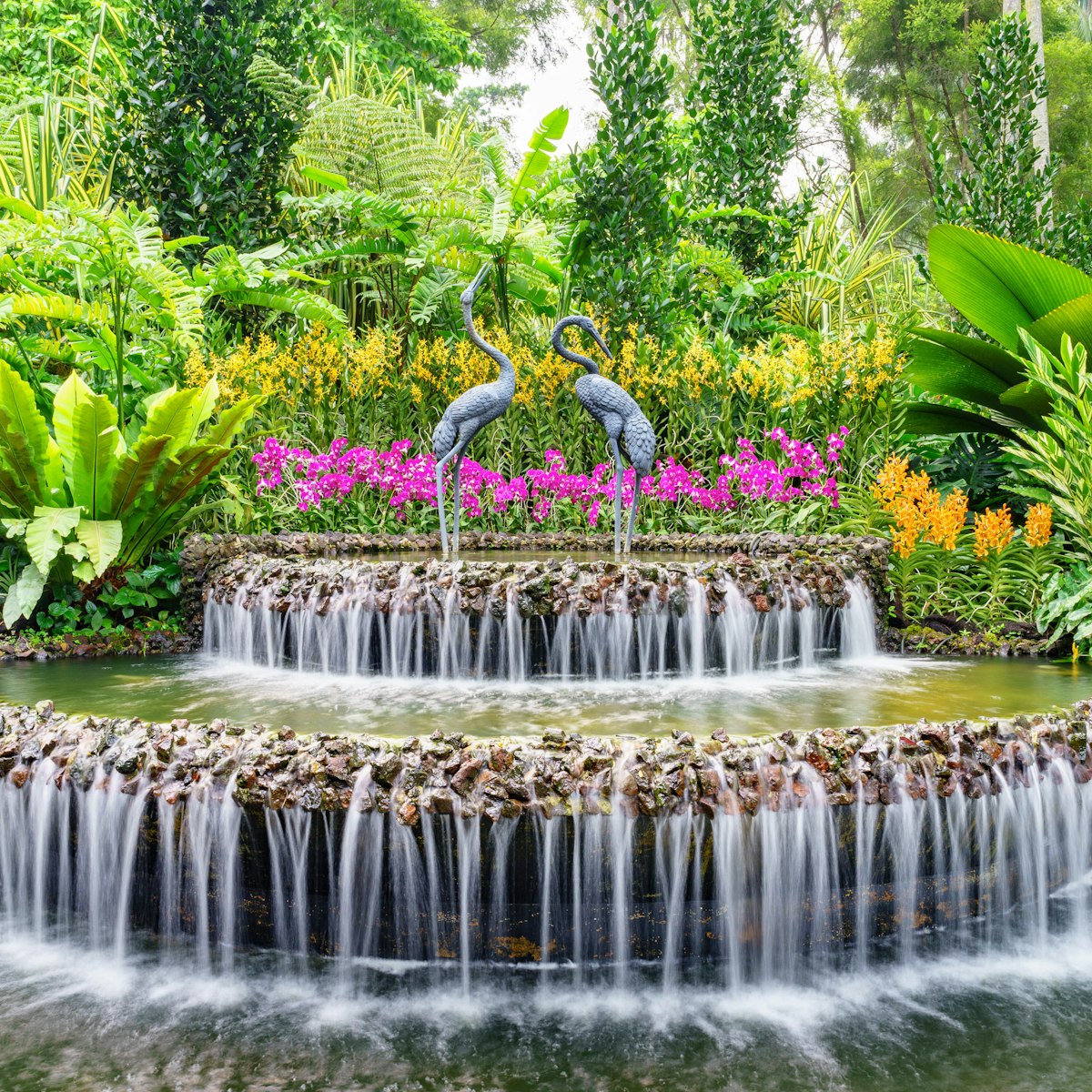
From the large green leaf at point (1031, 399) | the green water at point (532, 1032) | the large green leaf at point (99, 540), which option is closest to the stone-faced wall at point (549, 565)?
the large green leaf at point (99, 540)

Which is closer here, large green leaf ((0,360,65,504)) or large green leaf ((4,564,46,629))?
large green leaf ((0,360,65,504))

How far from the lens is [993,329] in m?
6.26

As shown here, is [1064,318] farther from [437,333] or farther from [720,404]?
[437,333]

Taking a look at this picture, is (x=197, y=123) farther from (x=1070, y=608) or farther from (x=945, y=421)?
(x=1070, y=608)

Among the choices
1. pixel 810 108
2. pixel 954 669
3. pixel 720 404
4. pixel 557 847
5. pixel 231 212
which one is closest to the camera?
pixel 557 847

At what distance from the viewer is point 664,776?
2475 millimetres

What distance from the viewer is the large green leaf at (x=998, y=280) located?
5.68m

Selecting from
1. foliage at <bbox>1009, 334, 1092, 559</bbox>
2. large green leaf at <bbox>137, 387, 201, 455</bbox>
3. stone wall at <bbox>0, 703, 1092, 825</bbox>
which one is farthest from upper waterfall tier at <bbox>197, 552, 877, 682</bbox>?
foliage at <bbox>1009, 334, 1092, 559</bbox>

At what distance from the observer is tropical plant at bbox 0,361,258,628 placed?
4.69 metres

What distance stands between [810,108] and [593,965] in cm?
2053

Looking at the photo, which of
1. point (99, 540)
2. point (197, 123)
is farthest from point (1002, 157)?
point (99, 540)

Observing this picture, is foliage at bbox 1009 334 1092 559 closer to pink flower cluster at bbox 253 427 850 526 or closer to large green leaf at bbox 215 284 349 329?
pink flower cluster at bbox 253 427 850 526

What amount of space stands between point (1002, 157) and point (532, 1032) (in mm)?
8304

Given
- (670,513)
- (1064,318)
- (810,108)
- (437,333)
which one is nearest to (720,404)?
(670,513)
